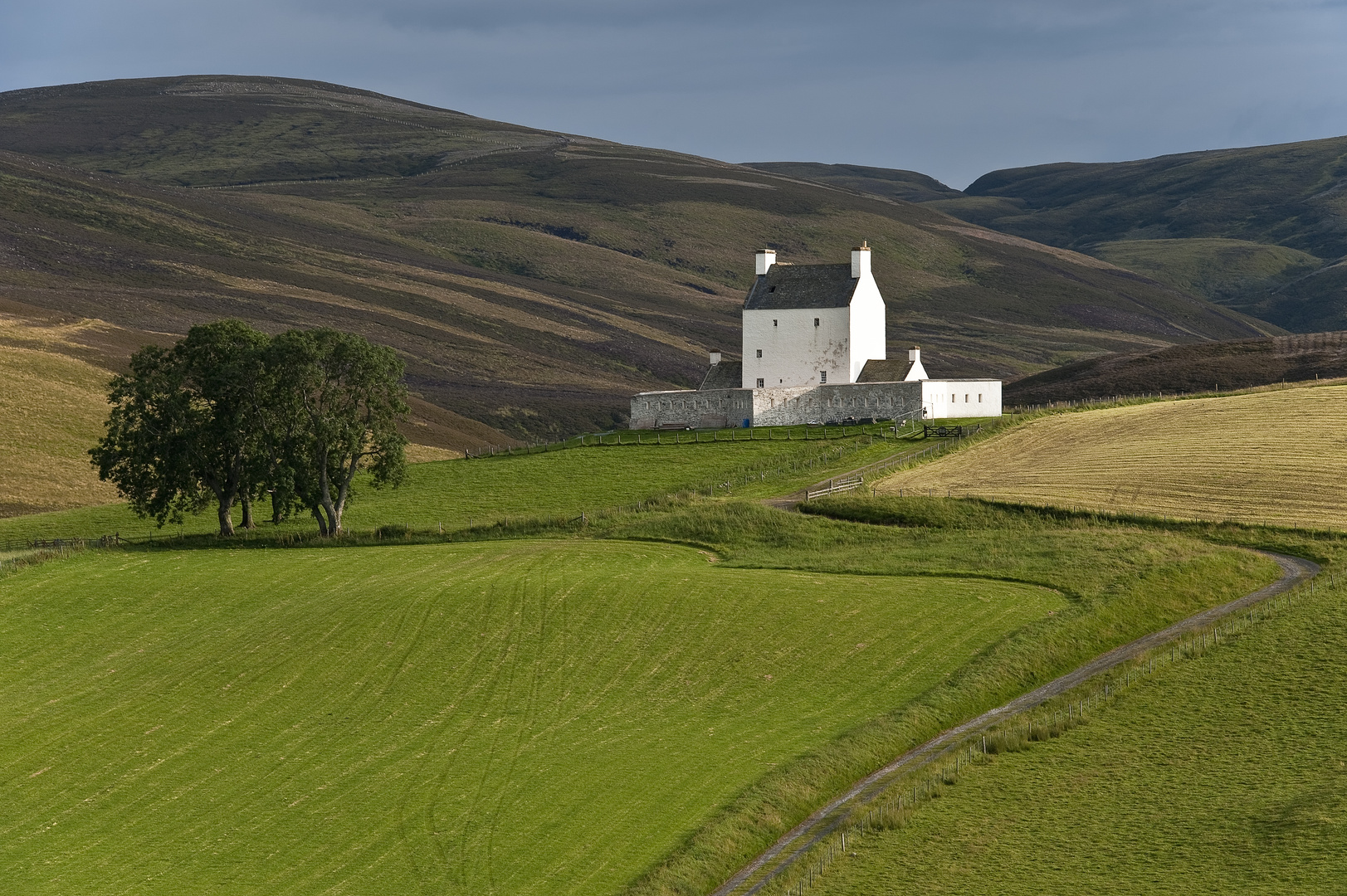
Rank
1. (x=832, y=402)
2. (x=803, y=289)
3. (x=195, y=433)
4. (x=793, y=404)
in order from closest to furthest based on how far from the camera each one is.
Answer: (x=195, y=433) → (x=832, y=402) → (x=793, y=404) → (x=803, y=289)

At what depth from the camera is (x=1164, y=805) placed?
2836 cm

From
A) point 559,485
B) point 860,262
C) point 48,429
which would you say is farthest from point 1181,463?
point 48,429

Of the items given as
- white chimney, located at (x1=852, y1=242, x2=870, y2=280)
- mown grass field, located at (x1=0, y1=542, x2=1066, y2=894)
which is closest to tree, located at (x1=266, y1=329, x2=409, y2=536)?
mown grass field, located at (x1=0, y1=542, x2=1066, y2=894)

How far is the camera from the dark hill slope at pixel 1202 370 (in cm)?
10250

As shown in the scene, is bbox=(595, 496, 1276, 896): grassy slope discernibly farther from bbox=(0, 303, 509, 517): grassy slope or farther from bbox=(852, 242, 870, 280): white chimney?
bbox=(0, 303, 509, 517): grassy slope

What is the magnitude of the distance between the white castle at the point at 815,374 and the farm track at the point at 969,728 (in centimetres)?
3300

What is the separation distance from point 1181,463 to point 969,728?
1184 inches

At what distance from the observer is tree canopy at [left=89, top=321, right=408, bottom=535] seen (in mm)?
59312

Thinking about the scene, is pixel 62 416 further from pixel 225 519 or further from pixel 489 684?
pixel 489 684

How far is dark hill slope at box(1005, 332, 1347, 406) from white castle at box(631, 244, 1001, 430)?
25.8 m

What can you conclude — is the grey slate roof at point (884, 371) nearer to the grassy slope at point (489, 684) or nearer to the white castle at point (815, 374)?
the white castle at point (815, 374)

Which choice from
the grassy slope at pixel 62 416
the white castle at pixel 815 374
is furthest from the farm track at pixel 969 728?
the grassy slope at pixel 62 416

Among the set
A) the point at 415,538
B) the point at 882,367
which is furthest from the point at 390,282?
the point at 415,538

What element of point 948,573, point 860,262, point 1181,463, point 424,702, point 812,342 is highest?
point 860,262
